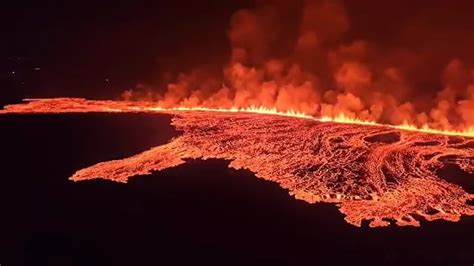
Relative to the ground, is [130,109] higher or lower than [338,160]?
higher

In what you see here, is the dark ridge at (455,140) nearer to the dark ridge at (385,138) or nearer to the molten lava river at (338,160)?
the molten lava river at (338,160)

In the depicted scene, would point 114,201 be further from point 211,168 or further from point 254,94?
point 254,94

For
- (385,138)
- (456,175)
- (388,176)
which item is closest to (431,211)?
(388,176)

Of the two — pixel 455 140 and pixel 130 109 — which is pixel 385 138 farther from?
pixel 130 109

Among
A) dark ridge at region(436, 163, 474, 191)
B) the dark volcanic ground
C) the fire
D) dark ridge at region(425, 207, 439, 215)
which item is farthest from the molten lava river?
the fire

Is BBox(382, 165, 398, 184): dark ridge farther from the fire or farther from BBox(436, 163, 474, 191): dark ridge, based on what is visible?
the fire

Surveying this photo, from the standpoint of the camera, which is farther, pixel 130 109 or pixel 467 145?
pixel 130 109

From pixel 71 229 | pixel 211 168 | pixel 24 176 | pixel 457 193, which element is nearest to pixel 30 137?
pixel 24 176
